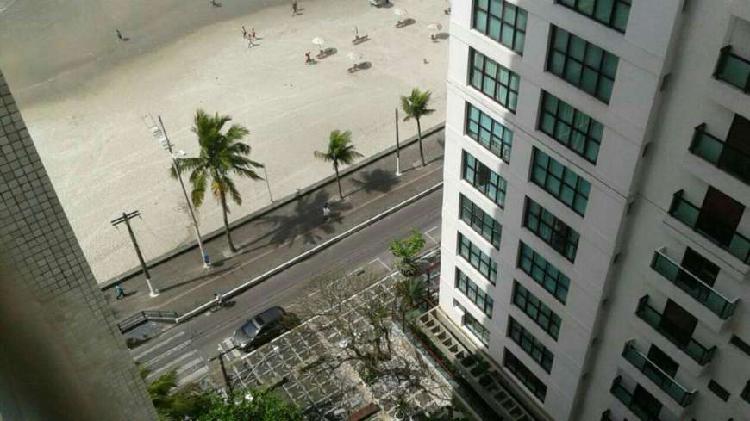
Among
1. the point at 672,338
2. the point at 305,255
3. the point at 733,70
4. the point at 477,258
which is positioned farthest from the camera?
the point at 305,255

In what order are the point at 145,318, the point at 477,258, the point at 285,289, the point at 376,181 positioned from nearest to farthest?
the point at 477,258 → the point at 145,318 → the point at 285,289 → the point at 376,181

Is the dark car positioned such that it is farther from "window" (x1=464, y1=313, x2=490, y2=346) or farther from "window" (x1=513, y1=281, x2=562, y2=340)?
"window" (x1=513, y1=281, x2=562, y2=340)

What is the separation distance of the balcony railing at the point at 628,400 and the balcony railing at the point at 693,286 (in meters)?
8.58

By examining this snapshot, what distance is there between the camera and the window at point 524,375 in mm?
43344

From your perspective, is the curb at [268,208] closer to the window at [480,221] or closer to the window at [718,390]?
the window at [480,221]

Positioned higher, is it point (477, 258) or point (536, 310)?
point (477, 258)

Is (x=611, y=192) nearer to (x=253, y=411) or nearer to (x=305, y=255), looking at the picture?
(x=253, y=411)

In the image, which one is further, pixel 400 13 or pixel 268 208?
pixel 400 13

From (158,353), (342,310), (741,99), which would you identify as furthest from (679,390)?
(158,353)

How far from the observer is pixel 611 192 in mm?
30375

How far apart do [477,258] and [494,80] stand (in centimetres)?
1281

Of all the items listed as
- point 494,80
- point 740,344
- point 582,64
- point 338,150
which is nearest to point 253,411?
point 494,80

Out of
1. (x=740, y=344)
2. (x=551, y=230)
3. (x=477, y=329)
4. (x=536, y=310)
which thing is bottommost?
(x=740, y=344)

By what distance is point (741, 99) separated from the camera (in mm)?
23688
